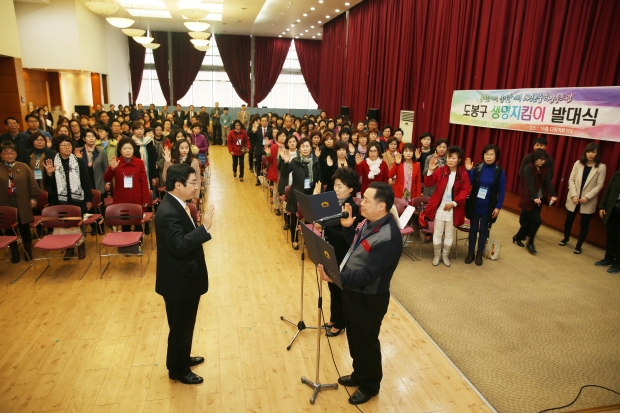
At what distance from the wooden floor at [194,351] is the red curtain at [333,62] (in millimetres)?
13242

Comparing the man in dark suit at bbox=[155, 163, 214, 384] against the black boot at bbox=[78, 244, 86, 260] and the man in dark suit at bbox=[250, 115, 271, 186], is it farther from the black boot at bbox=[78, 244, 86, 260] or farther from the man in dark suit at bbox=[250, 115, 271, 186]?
the man in dark suit at bbox=[250, 115, 271, 186]

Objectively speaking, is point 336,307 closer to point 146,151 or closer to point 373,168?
point 373,168

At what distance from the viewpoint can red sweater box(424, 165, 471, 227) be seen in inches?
205

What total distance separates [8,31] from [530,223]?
12.5 m

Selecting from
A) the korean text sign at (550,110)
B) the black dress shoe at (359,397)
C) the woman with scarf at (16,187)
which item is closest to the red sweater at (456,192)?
the korean text sign at (550,110)

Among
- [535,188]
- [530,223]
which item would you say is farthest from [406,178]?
[530,223]

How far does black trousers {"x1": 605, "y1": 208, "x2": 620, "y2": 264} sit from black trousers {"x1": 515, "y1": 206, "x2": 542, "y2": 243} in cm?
85

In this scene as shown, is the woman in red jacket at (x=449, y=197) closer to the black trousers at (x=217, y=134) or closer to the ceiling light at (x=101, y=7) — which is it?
the ceiling light at (x=101, y=7)

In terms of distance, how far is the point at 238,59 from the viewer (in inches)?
835

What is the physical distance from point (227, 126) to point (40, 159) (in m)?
13.4

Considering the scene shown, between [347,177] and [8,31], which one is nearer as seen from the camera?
[347,177]

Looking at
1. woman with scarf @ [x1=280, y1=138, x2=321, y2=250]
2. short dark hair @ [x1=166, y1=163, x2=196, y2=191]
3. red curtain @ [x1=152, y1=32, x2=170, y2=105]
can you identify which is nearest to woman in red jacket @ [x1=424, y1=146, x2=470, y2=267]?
woman with scarf @ [x1=280, y1=138, x2=321, y2=250]

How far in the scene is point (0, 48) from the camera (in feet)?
32.0

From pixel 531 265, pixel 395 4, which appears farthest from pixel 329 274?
pixel 395 4
